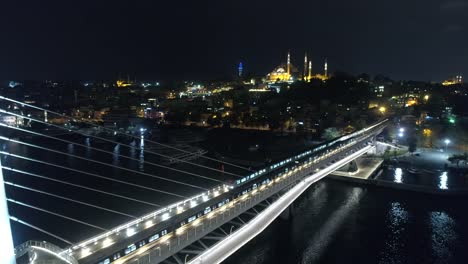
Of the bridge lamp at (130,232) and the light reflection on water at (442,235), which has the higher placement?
the bridge lamp at (130,232)

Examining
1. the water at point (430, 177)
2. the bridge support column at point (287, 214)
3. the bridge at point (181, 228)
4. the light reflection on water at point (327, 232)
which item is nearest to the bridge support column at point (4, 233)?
the bridge at point (181, 228)

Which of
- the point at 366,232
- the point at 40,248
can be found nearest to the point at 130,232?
the point at 40,248

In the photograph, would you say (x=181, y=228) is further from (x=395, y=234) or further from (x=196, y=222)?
(x=395, y=234)

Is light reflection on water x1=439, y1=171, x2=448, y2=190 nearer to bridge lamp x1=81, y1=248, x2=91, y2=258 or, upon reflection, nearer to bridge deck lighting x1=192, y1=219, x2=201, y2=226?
bridge deck lighting x1=192, y1=219, x2=201, y2=226

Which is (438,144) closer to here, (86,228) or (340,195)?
(340,195)

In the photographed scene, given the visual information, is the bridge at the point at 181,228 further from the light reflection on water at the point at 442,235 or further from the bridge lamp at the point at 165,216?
the light reflection on water at the point at 442,235

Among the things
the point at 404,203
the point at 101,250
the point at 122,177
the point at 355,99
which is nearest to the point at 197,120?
the point at 355,99

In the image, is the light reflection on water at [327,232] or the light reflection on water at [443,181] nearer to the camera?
the light reflection on water at [327,232]

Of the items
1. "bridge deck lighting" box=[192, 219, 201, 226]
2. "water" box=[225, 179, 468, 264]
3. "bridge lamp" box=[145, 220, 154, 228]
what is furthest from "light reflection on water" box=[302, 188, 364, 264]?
"bridge lamp" box=[145, 220, 154, 228]

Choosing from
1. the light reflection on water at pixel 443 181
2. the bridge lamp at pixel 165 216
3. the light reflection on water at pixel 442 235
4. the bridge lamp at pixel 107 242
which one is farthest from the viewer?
the light reflection on water at pixel 443 181

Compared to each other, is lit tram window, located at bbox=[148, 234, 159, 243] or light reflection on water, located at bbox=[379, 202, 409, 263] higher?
lit tram window, located at bbox=[148, 234, 159, 243]
